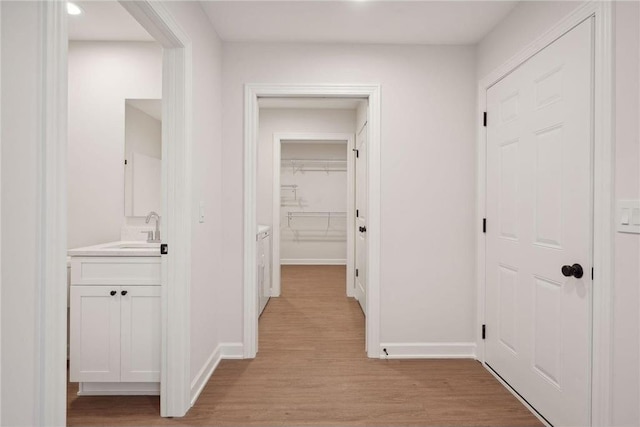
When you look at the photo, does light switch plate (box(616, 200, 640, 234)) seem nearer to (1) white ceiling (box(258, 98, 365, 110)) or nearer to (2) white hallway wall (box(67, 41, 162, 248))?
(2) white hallway wall (box(67, 41, 162, 248))

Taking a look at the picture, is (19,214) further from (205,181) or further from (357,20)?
(357,20)

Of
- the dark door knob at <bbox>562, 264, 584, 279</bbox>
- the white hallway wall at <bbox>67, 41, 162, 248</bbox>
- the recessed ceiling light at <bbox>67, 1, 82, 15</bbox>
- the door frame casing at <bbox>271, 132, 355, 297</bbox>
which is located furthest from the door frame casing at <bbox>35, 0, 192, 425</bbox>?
the door frame casing at <bbox>271, 132, 355, 297</bbox>

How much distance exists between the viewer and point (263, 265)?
397cm

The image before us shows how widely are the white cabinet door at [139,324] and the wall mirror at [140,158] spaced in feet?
2.78

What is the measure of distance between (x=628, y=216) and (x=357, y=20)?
1937 mm

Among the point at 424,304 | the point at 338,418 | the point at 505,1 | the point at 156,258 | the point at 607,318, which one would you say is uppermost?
the point at 505,1

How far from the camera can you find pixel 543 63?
2.02 m

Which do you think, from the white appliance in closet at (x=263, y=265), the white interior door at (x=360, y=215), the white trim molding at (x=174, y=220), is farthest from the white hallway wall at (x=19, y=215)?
the white interior door at (x=360, y=215)

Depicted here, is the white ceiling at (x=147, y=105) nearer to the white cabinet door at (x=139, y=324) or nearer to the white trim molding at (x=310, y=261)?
the white cabinet door at (x=139, y=324)

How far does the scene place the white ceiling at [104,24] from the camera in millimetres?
A: 2305

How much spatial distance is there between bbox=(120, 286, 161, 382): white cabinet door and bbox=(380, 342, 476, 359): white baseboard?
165 cm

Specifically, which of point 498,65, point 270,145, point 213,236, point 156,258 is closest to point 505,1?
point 498,65

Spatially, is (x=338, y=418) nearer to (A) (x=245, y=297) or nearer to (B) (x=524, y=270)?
(A) (x=245, y=297)

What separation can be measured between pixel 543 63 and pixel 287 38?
172 centimetres
